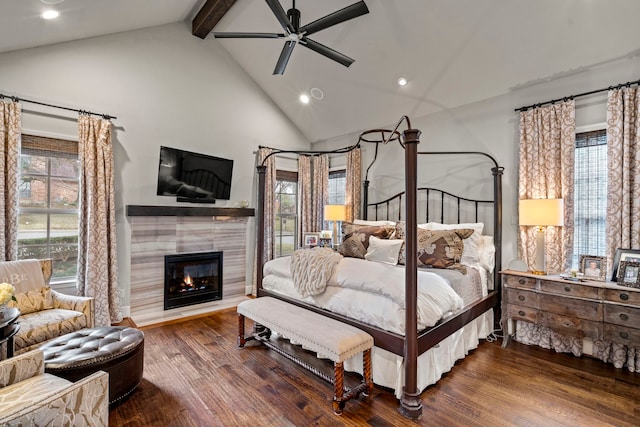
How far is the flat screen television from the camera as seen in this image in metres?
4.28

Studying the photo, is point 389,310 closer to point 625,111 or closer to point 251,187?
point 625,111

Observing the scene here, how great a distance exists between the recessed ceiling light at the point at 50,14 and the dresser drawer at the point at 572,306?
5404 millimetres

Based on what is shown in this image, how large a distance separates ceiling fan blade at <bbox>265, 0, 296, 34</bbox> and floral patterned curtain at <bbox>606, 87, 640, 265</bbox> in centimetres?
314

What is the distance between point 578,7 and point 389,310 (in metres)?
3.15

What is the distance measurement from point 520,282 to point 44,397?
12.2 ft

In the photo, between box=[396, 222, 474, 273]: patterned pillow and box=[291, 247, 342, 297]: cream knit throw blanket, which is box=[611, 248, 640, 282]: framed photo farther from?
box=[291, 247, 342, 297]: cream knit throw blanket

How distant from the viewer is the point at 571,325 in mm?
2807

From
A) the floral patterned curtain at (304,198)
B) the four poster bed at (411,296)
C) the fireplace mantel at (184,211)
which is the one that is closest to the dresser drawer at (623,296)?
the four poster bed at (411,296)

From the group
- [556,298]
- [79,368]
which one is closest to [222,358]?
[79,368]

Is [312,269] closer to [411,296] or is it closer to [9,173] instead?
[411,296]

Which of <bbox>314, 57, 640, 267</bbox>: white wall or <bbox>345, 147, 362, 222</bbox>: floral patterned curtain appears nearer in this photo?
<bbox>314, 57, 640, 267</bbox>: white wall

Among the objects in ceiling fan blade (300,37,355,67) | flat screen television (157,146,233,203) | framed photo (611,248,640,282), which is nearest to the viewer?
framed photo (611,248,640,282)

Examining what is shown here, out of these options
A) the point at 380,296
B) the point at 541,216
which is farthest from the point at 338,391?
the point at 541,216

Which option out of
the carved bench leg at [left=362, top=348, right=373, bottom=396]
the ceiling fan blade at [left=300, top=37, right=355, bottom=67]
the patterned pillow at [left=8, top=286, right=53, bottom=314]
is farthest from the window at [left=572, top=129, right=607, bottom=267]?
the patterned pillow at [left=8, top=286, right=53, bottom=314]
